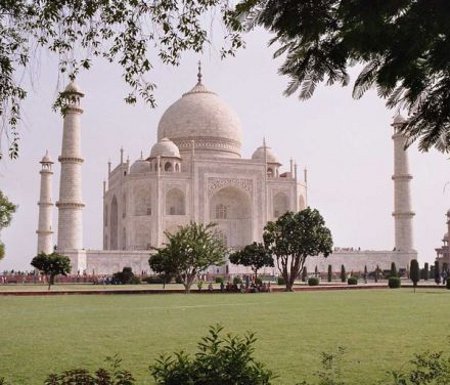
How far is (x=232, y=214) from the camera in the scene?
47.2m

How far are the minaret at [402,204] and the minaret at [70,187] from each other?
21.0 meters

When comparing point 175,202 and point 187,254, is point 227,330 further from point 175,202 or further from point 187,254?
point 175,202

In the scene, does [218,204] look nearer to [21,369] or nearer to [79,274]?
[79,274]

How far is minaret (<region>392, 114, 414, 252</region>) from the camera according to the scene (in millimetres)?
44125

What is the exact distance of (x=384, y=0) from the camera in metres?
3.01

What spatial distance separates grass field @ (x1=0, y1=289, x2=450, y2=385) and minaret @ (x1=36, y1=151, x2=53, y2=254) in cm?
2762

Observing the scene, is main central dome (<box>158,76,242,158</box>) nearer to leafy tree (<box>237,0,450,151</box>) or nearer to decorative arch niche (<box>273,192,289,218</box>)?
decorative arch niche (<box>273,192,289,218</box>)

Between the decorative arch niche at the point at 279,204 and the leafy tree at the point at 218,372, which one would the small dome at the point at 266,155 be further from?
the leafy tree at the point at 218,372

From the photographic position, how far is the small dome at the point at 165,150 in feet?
147

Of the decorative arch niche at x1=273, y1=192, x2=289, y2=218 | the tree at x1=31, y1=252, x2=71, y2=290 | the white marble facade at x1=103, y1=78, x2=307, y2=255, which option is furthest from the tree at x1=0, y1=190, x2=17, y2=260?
the decorative arch niche at x1=273, y1=192, x2=289, y2=218

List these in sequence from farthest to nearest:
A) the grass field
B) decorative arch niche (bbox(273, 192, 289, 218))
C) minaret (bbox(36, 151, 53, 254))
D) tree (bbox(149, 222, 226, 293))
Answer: decorative arch niche (bbox(273, 192, 289, 218))
minaret (bbox(36, 151, 53, 254))
tree (bbox(149, 222, 226, 293))
the grass field

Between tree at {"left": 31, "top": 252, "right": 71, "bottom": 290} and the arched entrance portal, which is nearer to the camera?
tree at {"left": 31, "top": 252, "right": 71, "bottom": 290}

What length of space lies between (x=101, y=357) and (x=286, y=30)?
5.11 m

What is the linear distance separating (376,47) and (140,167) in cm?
4396
